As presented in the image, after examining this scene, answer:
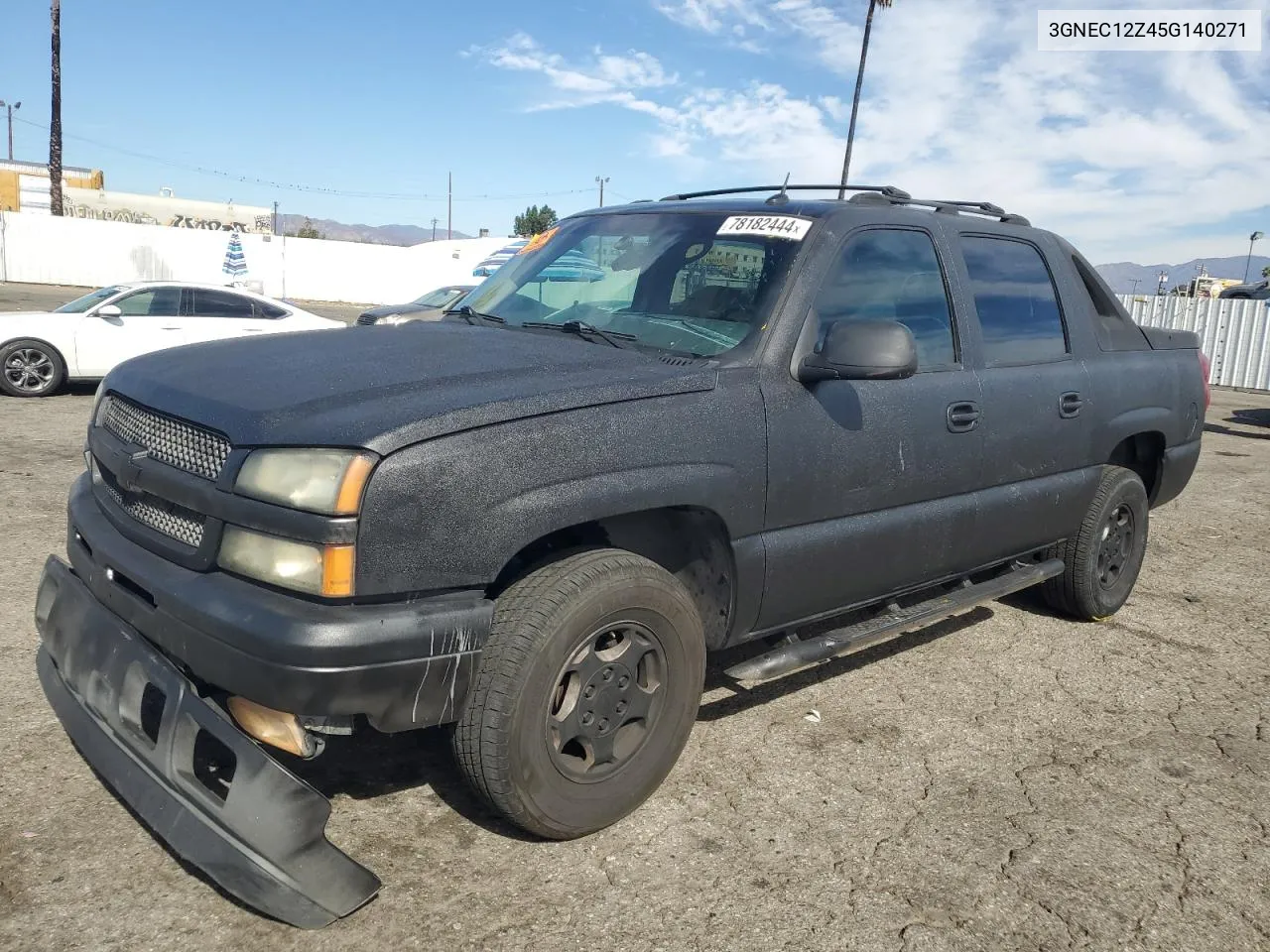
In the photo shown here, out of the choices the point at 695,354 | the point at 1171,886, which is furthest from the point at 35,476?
the point at 1171,886

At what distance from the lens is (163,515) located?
8.83 ft

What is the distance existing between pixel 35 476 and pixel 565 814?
5.69 metres

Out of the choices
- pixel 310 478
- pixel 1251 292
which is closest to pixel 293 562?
pixel 310 478

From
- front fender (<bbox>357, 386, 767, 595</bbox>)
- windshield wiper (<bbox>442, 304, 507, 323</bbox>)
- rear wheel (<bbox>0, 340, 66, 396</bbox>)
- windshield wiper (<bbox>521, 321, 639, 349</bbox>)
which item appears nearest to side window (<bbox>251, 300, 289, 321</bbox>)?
rear wheel (<bbox>0, 340, 66, 396</bbox>)

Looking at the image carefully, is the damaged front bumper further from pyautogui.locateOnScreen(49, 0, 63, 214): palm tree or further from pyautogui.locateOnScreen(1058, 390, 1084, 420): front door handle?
pyautogui.locateOnScreen(49, 0, 63, 214): palm tree

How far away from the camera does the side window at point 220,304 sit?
460 inches

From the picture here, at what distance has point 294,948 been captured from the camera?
2.37 meters

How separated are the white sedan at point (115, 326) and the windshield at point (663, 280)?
279 inches

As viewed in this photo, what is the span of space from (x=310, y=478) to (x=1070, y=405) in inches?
130

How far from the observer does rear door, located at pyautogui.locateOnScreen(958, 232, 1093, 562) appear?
403cm

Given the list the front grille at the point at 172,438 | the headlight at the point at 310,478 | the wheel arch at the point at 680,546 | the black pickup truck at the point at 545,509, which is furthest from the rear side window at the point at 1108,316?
the front grille at the point at 172,438

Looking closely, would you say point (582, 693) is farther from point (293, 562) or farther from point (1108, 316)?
point (1108, 316)

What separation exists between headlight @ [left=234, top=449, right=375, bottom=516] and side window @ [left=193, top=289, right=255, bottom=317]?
33.6 feet

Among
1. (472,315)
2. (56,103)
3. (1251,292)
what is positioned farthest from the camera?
(56,103)
